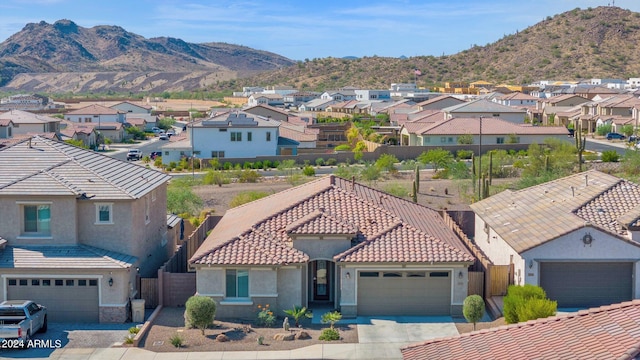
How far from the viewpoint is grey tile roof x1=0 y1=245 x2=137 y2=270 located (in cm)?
2631

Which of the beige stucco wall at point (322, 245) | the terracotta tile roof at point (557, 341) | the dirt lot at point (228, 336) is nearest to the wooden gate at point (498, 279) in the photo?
the beige stucco wall at point (322, 245)

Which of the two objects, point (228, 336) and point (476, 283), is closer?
point (228, 336)

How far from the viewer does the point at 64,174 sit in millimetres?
28578

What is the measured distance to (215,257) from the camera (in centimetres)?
2653

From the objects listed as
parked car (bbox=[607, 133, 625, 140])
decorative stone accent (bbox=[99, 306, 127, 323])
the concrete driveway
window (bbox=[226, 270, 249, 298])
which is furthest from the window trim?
parked car (bbox=[607, 133, 625, 140])

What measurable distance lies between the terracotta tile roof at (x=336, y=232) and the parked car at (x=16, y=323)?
5130 mm

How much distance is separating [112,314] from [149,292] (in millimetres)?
1917

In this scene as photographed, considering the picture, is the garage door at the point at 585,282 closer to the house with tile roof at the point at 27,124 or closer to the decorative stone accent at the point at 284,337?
the decorative stone accent at the point at 284,337

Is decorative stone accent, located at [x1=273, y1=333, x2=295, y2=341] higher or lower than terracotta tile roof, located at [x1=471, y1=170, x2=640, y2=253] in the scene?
lower

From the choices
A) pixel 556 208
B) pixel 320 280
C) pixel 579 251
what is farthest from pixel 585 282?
pixel 320 280

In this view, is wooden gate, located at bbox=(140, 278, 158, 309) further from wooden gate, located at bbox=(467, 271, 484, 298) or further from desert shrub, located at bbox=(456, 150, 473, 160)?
desert shrub, located at bbox=(456, 150, 473, 160)

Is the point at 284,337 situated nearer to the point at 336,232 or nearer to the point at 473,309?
the point at 336,232

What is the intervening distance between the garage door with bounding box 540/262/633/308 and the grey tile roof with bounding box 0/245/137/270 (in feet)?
45.5

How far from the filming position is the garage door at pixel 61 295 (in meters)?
26.5
